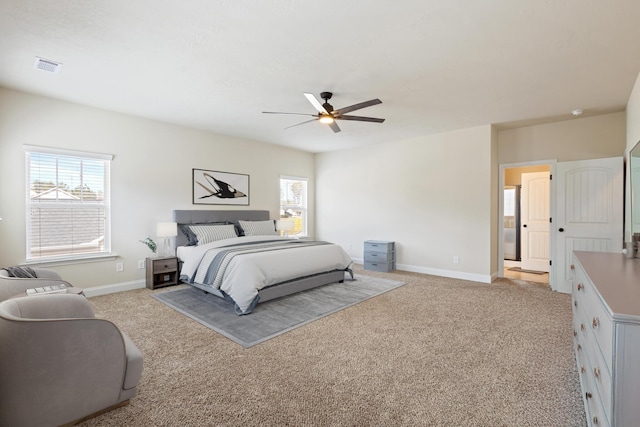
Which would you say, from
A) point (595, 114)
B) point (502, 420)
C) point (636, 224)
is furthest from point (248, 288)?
point (595, 114)

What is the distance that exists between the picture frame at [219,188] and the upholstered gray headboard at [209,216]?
0.65 feet

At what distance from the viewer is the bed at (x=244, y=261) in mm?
3617

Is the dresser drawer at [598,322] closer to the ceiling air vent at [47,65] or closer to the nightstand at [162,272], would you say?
the ceiling air vent at [47,65]

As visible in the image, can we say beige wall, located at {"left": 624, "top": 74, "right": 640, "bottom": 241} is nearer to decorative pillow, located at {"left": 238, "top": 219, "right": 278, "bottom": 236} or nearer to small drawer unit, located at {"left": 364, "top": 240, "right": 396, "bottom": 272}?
small drawer unit, located at {"left": 364, "top": 240, "right": 396, "bottom": 272}

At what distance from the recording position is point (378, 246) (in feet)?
19.7

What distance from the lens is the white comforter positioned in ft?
11.6

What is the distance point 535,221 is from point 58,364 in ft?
24.0

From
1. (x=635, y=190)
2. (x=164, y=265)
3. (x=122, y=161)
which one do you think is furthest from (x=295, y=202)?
(x=635, y=190)

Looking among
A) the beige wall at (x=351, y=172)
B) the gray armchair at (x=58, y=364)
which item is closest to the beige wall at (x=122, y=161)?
the beige wall at (x=351, y=172)

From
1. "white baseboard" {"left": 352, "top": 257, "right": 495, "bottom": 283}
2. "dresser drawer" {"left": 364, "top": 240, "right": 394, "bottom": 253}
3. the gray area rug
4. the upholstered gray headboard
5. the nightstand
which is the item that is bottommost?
the gray area rug

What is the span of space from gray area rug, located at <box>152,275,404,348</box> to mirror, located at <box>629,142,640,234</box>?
2840 millimetres

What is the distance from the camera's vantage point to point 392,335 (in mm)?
2961

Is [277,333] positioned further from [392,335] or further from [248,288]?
[392,335]

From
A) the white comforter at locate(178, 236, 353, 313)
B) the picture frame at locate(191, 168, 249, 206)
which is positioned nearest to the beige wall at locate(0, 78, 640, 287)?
the picture frame at locate(191, 168, 249, 206)
